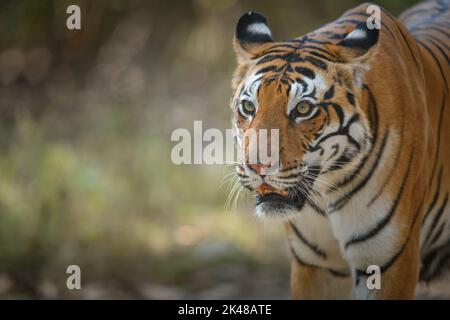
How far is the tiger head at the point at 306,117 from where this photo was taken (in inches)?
150

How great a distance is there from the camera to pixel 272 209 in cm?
392

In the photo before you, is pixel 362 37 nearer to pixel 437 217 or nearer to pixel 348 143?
pixel 348 143

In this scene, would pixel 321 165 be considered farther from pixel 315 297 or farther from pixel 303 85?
pixel 315 297

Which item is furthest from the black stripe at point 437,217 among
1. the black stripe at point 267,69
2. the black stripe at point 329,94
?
the black stripe at point 267,69

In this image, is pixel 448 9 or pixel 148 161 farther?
pixel 148 161

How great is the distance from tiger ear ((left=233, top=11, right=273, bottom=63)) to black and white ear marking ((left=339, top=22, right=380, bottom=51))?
55cm

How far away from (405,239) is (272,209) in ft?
2.48

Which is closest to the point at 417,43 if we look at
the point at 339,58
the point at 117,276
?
the point at 339,58

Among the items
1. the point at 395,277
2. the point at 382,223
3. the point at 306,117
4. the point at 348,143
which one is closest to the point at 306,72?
the point at 306,117

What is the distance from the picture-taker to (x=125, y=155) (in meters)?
8.21

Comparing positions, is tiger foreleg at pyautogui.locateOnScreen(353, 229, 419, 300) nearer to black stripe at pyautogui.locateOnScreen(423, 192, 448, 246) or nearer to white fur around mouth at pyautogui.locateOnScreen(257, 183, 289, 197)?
black stripe at pyautogui.locateOnScreen(423, 192, 448, 246)

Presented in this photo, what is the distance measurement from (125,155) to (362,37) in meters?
4.60

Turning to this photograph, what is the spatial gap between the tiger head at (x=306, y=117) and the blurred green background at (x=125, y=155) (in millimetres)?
3114

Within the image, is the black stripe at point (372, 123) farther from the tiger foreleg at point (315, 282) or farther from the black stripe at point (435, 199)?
the tiger foreleg at point (315, 282)
